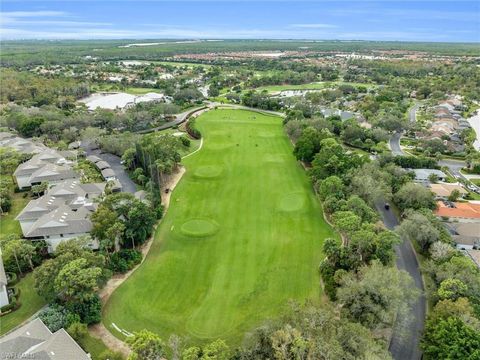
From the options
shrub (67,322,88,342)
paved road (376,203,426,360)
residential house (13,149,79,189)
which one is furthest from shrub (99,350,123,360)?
residential house (13,149,79,189)

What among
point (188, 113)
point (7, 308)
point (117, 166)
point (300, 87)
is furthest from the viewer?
point (300, 87)

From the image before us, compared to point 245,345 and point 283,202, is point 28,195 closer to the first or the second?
point 283,202

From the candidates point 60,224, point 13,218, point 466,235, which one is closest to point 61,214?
point 60,224

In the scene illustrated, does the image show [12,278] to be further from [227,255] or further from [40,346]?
[227,255]

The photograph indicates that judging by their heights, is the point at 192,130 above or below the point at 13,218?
above

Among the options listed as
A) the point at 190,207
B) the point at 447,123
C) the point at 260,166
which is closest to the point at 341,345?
the point at 190,207

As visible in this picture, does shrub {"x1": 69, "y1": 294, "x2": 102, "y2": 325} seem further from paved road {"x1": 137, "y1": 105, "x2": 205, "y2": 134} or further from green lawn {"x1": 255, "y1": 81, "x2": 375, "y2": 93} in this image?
green lawn {"x1": 255, "y1": 81, "x2": 375, "y2": 93}

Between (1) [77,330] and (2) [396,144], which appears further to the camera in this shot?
(2) [396,144]
